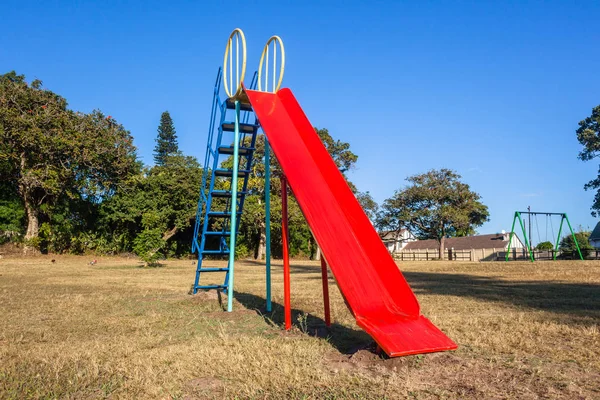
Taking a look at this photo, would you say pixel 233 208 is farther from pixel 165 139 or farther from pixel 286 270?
pixel 165 139

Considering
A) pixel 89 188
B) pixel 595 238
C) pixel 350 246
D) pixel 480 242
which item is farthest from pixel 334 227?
pixel 480 242

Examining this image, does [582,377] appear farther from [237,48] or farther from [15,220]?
[15,220]

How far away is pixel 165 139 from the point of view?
6619 centimetres

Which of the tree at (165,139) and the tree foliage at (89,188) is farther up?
the tree at (165,139)

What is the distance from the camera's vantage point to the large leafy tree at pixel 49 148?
2455 cm

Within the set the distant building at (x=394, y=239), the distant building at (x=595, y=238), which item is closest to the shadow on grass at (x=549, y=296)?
the distant building at (x=394, y=239)

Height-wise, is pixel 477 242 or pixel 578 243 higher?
pixel 477 242

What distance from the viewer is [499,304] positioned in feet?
26.1

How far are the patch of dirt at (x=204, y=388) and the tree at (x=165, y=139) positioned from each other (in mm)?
64349

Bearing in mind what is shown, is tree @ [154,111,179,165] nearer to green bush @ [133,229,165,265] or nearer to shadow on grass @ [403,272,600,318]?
green bush @ [133,229,165,265]

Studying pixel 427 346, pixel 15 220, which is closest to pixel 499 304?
pixel 427 346

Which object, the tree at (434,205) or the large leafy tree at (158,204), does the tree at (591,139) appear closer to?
the tree at (434,205)

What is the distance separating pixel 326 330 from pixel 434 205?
137ft

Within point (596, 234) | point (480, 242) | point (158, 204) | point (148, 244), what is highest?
point (158, 204)
